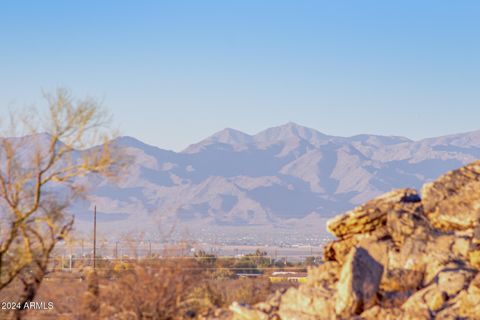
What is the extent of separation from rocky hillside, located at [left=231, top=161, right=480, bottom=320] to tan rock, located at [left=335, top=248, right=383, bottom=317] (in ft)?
0.07

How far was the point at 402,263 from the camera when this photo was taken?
22828mm

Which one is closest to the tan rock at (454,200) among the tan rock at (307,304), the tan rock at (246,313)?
the tan rock at (307,304)

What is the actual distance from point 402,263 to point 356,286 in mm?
2360

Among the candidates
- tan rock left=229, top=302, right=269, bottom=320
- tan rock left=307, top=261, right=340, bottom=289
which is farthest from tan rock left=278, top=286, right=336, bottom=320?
tan rock left=307, top=261, right=340, bottom=289

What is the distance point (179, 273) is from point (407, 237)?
225 inches

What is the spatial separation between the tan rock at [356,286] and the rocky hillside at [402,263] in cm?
2

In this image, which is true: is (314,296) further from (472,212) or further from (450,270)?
(472,212)

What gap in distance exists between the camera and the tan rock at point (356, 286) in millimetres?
20656

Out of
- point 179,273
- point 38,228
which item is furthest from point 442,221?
point 38,228

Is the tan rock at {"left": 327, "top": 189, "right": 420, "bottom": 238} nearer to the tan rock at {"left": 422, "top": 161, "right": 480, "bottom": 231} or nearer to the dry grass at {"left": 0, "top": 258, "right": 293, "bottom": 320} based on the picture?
the tan rock at {"left": 422, "top": 161, "right": 480, "bottom": 231}

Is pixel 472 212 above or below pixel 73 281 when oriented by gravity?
above

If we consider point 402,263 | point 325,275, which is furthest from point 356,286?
point 325,275

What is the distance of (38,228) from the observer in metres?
25.0

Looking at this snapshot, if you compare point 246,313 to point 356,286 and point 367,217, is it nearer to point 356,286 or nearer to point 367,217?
point 356,286
